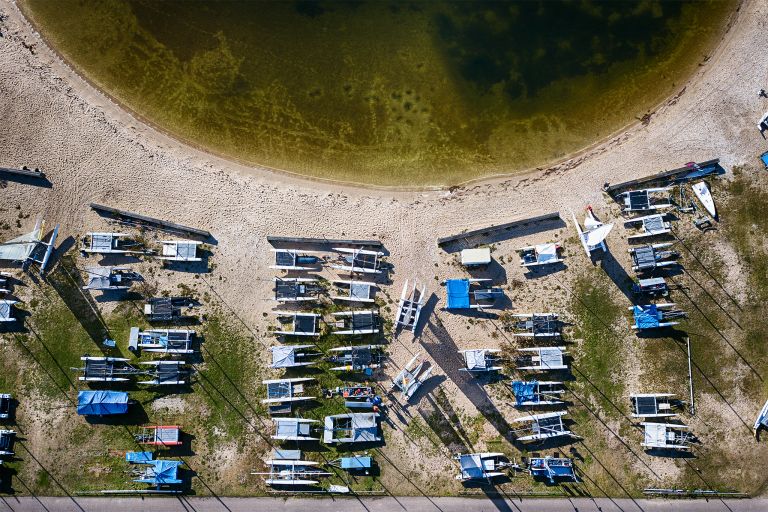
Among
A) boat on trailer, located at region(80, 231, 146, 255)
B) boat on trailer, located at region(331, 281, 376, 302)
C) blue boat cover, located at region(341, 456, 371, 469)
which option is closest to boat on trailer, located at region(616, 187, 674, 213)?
boat on trailer, located at region(331, 281, 376, 302)

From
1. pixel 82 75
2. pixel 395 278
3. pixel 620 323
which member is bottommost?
pixel 620 323

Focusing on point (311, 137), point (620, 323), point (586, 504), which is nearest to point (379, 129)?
point (311, 137)

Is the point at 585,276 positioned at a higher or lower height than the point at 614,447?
higher

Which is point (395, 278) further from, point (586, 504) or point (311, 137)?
point (586, 504)

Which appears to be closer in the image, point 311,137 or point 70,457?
point 70,457

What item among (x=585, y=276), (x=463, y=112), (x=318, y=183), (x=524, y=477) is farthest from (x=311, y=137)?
(x=524, y=477)

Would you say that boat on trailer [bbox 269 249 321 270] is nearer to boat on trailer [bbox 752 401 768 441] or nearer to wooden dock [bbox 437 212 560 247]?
wooden dock [bbox 437 212 560 247]

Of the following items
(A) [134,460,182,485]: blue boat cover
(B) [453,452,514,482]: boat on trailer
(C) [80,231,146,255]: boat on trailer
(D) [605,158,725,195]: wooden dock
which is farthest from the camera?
(D) [605,158,725,195]: wooden dock
